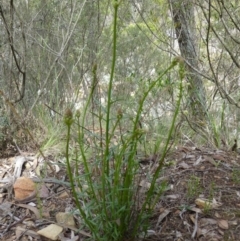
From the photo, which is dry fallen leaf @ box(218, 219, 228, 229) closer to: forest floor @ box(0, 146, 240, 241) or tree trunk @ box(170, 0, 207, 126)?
forest floor @ box(0, 146, 240, 241)

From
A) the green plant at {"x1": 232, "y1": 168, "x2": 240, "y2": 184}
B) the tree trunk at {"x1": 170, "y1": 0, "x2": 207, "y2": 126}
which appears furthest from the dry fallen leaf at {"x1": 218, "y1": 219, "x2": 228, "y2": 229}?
the tree trunk at {"x1": 170, "y1": 0, "x2": 207, "y2": 126}

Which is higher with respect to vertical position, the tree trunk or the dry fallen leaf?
the tree trunk

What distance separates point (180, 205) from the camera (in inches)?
83.5

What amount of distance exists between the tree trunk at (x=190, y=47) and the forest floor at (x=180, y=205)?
1423 mm

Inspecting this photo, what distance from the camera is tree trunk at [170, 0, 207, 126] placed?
3979mm

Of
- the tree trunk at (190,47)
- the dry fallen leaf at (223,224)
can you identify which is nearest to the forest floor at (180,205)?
the dry fallen leaf at (223,224)

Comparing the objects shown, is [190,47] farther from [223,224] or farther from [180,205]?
[223,224]

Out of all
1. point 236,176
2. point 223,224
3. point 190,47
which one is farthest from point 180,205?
point 190,47

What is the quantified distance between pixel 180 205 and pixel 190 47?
3.18 meters

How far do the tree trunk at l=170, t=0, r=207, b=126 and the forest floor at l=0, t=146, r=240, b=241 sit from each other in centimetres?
142

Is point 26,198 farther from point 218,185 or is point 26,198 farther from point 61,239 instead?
point 218,185

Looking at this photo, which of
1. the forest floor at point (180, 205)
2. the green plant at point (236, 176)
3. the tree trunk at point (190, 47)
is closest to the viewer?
the forest floor at point (180, 205)

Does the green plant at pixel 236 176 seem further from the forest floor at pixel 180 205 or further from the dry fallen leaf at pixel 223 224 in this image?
the dry fallen leaf at pixel 223 224

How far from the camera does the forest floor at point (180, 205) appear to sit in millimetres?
1965
